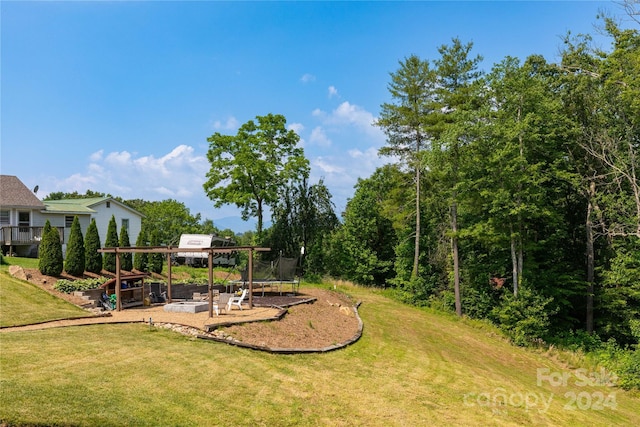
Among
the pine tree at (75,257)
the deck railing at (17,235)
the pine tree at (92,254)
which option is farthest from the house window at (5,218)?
the pine tree at (75,257)

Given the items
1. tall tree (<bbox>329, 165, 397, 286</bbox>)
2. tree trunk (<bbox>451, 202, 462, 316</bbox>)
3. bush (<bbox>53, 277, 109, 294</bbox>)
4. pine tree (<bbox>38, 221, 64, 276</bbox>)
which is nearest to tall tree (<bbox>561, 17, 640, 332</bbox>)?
tree trunk (<bbox>451, 202, 462, 316</bbox>)

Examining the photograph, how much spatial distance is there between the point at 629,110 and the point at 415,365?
1460 cm

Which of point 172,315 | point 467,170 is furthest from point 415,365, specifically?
point 467,170

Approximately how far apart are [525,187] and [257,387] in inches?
662

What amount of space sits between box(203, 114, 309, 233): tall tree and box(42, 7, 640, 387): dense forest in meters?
0.58

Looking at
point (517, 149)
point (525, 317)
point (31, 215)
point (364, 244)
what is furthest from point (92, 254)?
point (517, 149)

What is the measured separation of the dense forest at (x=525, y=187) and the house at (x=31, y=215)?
10404 millimetres

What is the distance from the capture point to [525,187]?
823 inches

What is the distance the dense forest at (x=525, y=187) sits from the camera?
20.0 metres

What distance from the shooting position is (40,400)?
21.2 feet

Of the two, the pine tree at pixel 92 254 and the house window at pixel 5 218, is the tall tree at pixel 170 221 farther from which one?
the pine tree at pixel 92 254

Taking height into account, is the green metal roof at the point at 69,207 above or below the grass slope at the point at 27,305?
above

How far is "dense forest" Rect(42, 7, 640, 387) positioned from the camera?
787 inches

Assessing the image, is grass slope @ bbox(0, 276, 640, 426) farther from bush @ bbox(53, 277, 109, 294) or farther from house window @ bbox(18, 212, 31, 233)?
house window @ bbox(18, 212, 31, 233)
